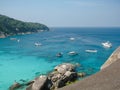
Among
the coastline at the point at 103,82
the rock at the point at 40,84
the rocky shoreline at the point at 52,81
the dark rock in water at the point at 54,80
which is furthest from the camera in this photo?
the rocky shoreline at the point at 52,81

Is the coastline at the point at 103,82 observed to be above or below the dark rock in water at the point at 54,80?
above

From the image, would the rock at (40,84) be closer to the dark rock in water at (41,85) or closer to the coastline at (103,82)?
the dark rock in water at (41,85)

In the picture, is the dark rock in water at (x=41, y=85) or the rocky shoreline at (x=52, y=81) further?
the rocky shoreline at (x=52, y=81)

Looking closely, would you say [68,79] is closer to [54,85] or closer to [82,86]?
[54,85]

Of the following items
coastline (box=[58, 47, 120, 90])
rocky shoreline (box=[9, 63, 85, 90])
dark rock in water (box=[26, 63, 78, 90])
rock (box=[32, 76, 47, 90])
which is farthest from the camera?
rocky shoreline (box=[9, 63, 85, 90])

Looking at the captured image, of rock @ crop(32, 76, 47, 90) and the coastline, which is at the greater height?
the coastline

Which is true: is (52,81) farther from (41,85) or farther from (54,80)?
(41,85)

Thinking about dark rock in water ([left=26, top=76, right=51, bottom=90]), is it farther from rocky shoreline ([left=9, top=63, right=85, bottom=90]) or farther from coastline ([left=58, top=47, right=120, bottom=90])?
coastline ([left=58, top=47, right=120, bottom=90])

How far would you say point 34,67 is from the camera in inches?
2014

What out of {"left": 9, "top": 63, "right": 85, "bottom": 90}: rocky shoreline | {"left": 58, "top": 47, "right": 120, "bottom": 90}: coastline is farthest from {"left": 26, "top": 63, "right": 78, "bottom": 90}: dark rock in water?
{"left": 58, "top": 47, "right": 120, "bottom": 90}: coastline

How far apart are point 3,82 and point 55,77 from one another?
10.9 metres

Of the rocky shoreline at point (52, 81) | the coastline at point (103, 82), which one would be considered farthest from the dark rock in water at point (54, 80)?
the coastline at point (103, 82)

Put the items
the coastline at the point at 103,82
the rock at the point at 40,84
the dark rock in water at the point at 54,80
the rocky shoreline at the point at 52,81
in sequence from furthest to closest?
1. the rocky shoreline at the point at 52,81
2. the dark rock in water at the point at 54,80
3. the rock at the point at 40,84
4. the coastline at the point at 103,82

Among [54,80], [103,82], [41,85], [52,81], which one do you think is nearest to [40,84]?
[41,85]
